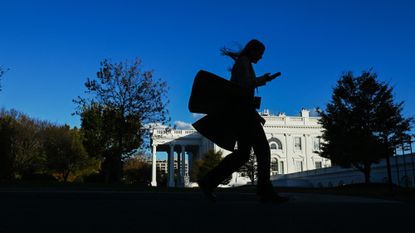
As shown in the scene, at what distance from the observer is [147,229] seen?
2957mm

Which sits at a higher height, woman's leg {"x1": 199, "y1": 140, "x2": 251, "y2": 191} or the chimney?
the chimney

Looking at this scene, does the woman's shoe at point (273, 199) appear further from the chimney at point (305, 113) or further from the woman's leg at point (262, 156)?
the chimney at point (305, 113)

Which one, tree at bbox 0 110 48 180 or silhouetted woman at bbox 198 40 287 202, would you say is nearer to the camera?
silhouetted woman at bbox 198 40 287 202

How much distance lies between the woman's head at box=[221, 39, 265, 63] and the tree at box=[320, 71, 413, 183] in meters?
18.2

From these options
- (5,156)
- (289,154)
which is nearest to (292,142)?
(289,154)

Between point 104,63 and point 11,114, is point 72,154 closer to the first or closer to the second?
point 11,114

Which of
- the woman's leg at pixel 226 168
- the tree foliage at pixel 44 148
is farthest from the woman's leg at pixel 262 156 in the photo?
the tree foliage at pixel 44 148

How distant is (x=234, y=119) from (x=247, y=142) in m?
0.34

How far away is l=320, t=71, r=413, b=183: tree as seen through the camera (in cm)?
2286

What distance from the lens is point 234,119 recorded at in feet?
18.2

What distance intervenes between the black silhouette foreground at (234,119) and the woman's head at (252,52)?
193 mm

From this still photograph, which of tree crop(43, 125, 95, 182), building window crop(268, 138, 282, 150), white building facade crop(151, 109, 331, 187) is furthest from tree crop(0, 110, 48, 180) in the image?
building window crop(268, 138, 282, 150)

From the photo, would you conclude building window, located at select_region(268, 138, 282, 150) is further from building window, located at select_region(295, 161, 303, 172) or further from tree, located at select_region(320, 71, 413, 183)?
tree, located at select_region(320, 71, 413, 183)

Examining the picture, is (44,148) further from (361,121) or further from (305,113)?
(305,113)
